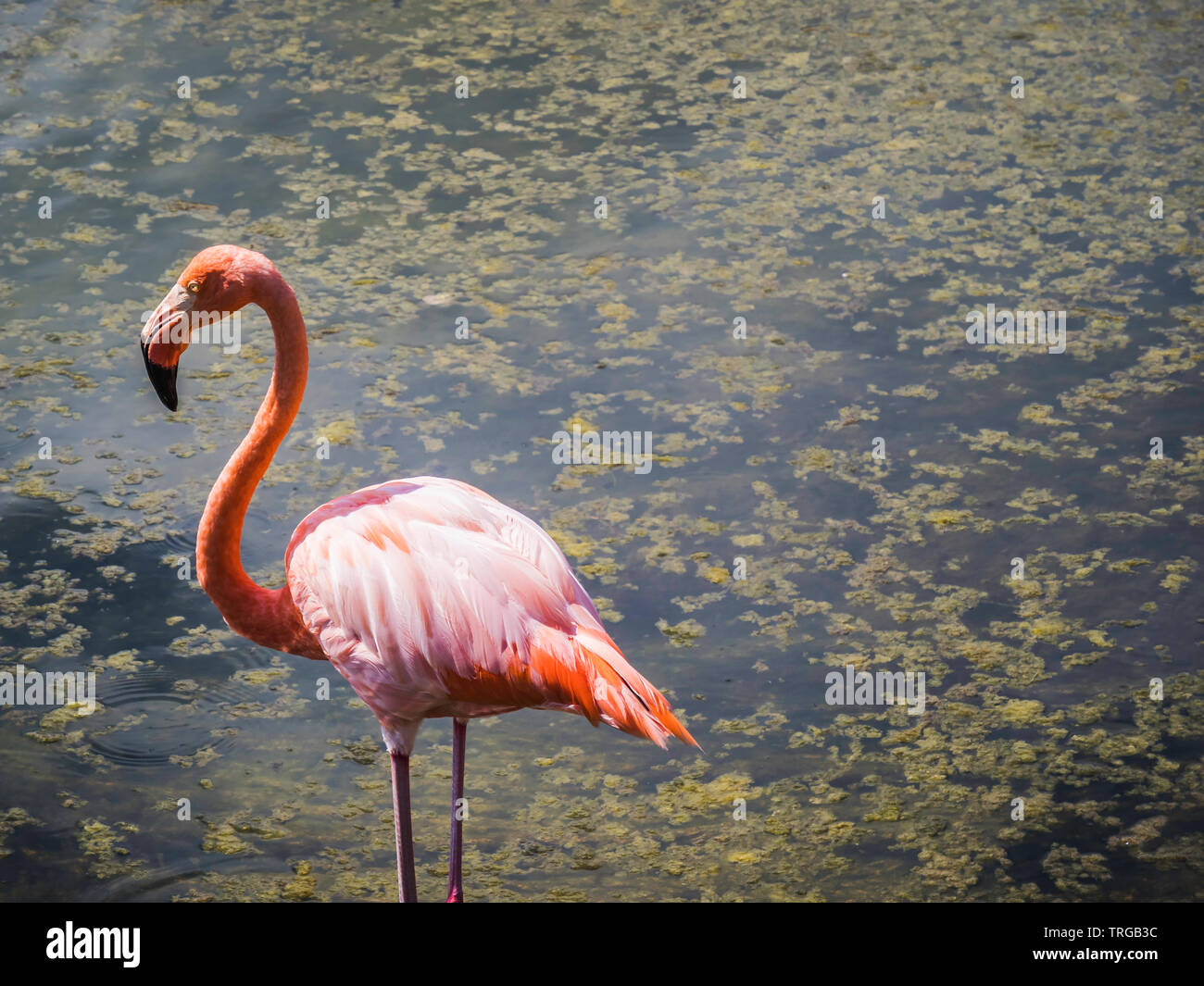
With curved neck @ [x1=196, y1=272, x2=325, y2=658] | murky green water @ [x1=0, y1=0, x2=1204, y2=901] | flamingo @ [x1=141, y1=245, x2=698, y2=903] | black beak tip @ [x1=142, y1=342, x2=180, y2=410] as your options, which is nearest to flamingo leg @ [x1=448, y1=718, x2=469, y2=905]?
flamingo @ [x1=141, y1=245, x2=698, y2=903]

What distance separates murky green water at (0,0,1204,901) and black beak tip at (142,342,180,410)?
70 cm

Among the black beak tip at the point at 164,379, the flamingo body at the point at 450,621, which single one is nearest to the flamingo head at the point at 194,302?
the black beak tip at the point at 164,379

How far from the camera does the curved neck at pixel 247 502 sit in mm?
1888

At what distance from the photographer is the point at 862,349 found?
3.20 m

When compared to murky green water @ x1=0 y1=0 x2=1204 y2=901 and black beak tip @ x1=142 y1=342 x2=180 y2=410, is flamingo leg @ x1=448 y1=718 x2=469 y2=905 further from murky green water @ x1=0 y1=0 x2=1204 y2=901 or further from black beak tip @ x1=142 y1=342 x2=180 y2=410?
black beak tip @ x1=142 y1=342 x2=180 y2=410

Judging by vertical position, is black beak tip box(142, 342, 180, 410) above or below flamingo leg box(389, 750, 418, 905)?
above

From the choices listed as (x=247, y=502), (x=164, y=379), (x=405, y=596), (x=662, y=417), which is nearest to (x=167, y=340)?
(x=164, y=379)

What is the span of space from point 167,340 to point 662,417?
56.1 inches

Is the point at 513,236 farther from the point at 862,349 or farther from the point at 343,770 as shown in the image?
the point at 343,770

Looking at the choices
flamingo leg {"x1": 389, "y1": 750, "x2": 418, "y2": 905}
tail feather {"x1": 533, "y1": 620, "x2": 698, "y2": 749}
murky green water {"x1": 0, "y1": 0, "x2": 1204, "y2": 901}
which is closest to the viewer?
tail feather {"x1": 533, "y1": 620, "x2": 698, "y2": 749}

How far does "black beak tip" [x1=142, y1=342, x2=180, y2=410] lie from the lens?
180cm

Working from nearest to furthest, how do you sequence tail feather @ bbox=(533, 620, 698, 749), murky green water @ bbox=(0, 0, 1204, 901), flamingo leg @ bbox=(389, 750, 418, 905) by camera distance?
tail feather @ bbox=(533, 620, 698, 749) → flamingo leg @ bbox=(389, 750, 418, 905) → murky green water @ bbox=(0, 0, 1204, 901)

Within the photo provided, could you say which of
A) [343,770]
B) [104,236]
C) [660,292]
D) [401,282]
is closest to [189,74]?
[104,236]

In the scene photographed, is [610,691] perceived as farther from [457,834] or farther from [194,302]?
[194,302]
